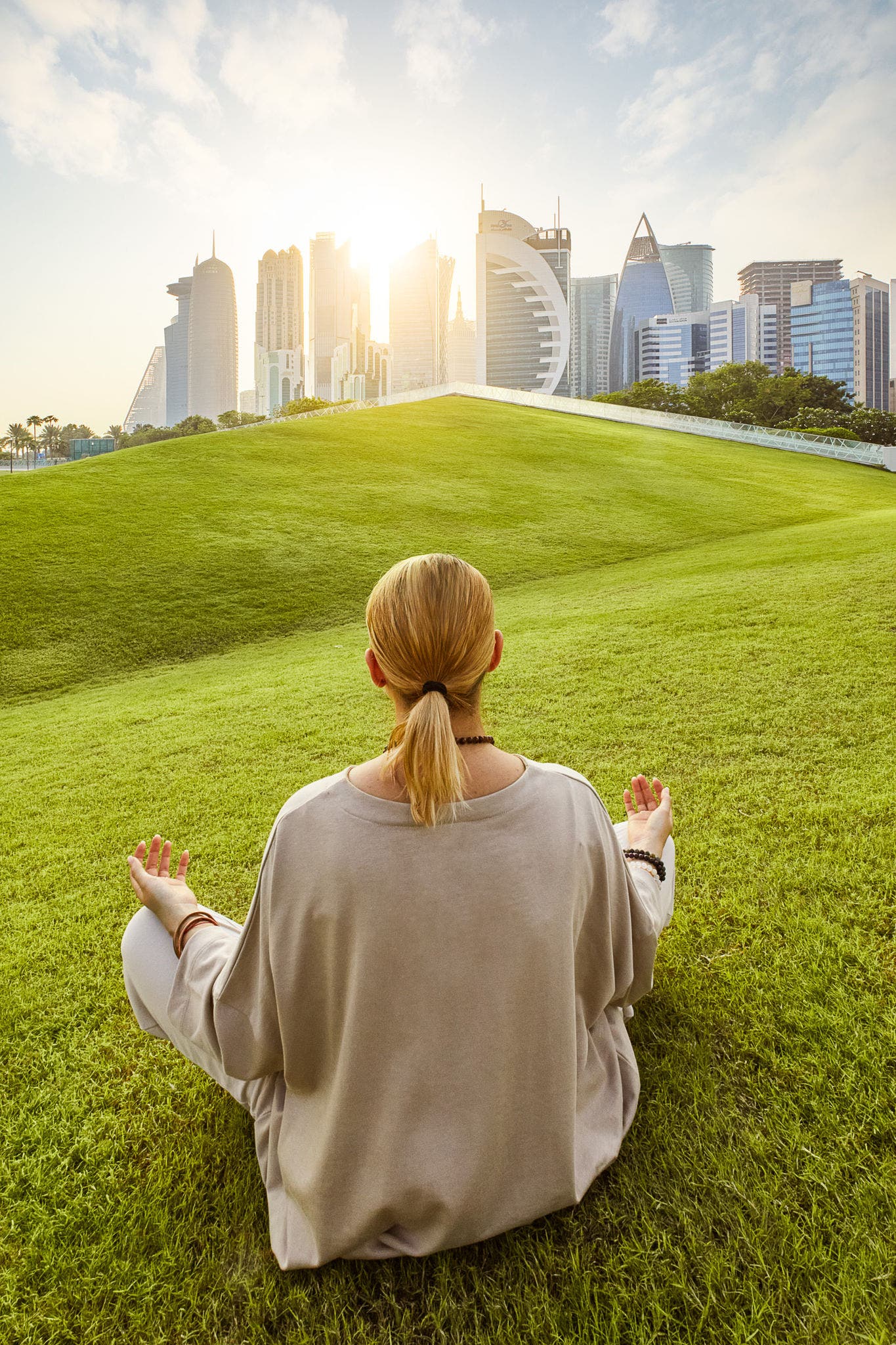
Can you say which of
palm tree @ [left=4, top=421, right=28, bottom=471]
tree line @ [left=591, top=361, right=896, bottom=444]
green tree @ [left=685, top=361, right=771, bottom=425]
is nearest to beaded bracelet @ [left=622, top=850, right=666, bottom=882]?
tree line @ [left=591, top=361, right=896, bottom=444]

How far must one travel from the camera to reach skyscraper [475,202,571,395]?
157 meters

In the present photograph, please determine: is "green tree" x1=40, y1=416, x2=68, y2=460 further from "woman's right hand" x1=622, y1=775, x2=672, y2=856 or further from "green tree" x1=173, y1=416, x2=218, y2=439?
"woman's right hand" x1=622, y1=775, x2=672, y2=856

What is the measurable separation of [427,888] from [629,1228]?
119cm

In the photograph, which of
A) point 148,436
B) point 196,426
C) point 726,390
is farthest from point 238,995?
point 148,436

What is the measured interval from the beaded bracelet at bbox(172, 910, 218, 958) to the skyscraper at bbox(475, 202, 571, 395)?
550 ft

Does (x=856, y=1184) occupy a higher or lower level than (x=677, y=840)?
lower

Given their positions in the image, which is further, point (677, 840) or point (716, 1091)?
point (677, 840)

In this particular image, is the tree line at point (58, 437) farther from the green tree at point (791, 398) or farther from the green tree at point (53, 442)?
the green tree at point (791, 398)

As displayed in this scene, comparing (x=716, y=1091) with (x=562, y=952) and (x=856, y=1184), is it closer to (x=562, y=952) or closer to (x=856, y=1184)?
(x=856, y=1184)

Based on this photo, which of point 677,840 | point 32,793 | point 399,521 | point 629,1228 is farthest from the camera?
point 399,521

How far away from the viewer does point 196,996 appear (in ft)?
5.74

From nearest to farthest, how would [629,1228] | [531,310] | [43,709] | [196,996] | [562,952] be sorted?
1. [562,952]
2. [196,996]
3. [629,1228]
4. [43,709]
5. [531,310]

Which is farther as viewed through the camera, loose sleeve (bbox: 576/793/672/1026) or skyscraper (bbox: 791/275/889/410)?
skyscraper (bbox: 791/275/889/410)

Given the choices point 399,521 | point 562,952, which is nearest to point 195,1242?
point 562,952
